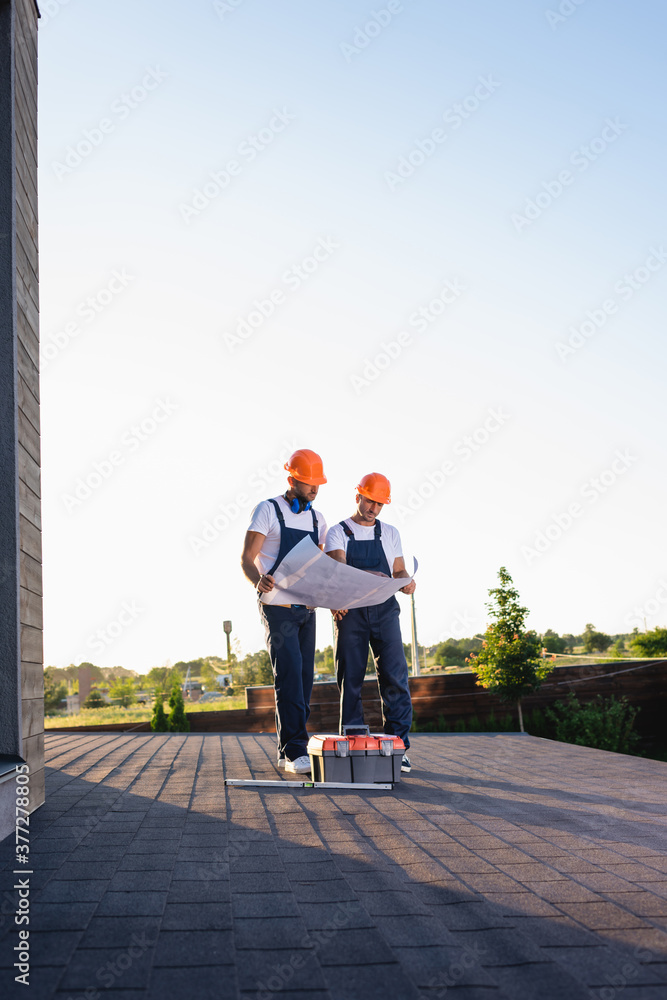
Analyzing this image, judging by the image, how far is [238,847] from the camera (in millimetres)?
3051

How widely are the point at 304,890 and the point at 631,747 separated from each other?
1254 cm

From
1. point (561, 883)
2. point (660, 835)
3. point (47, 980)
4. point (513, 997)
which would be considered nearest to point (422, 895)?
point (561, 883)

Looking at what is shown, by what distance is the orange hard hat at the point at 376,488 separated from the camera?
223 inches

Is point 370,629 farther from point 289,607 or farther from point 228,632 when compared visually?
point 228,632

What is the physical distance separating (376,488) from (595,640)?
191 feet

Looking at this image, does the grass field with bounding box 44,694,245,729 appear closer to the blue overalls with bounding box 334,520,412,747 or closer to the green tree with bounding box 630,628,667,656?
the blue overalls with bounding box 334,520,412,747

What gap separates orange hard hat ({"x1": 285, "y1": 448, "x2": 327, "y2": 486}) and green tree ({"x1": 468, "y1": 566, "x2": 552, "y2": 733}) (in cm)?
813

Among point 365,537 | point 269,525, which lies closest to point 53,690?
point 365,537

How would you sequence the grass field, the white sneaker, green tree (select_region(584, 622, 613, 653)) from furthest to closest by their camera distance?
green tree (select_region(584, 622, 613, 653)), the grass field, the white sneaker

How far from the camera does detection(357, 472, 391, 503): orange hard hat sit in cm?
567

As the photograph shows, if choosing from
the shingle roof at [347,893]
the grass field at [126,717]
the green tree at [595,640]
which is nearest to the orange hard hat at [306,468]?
the shingle roof at [347,893]

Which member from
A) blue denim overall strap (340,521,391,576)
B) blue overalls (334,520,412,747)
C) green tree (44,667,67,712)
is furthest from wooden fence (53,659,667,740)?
green tree (44,667,67,712)

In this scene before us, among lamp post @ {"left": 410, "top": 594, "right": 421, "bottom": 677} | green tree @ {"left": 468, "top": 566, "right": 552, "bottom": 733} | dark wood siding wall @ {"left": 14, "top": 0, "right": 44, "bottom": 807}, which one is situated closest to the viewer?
dark wood siding wall @ {"left": 14, "top": 0, "right": 44, "bottom": 807}

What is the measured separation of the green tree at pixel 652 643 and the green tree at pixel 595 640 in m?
23.5
